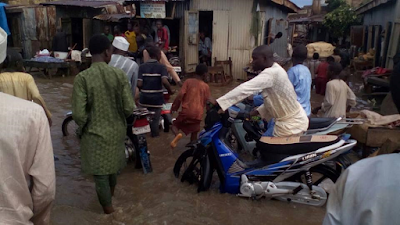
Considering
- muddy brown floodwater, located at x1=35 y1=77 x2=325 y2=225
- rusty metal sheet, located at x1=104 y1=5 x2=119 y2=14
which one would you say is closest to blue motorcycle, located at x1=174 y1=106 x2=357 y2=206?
muddy brown floodwater, located at x1=35 y1=77 x2=325 y2=225

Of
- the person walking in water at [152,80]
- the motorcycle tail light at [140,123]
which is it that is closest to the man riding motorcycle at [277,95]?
the motorcycle tail light at [140,123]

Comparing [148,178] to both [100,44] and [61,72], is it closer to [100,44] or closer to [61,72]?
[100,44]

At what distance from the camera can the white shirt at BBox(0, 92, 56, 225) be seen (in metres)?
1.67

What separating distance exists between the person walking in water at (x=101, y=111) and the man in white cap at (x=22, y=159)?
166cm

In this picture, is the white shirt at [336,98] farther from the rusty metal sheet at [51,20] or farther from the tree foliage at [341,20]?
the tree foliage at [341,20]

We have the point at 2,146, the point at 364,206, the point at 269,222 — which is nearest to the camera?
the point at 364,206

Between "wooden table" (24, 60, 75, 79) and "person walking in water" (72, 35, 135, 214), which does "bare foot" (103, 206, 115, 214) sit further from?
"wooden table" (24, 60, 75, 79)

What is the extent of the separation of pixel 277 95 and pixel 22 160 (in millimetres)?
2872

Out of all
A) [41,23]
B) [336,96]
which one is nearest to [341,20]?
[41,23]

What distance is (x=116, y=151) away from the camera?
3742mm

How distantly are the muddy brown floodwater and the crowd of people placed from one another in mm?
342

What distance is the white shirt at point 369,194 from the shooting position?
120 centimetres

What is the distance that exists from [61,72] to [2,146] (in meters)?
12.9

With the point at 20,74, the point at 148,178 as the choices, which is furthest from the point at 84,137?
the point at 148,178
